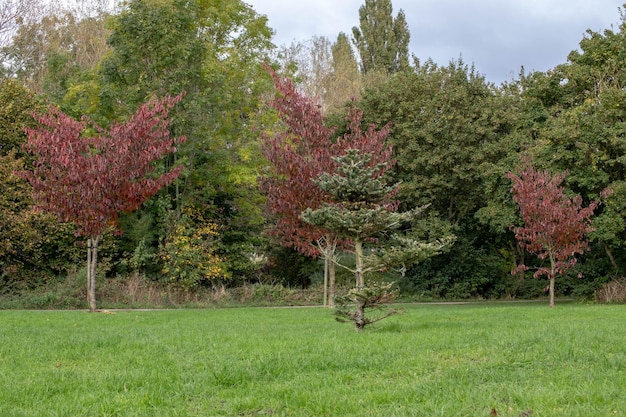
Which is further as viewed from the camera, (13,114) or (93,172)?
(13,114)

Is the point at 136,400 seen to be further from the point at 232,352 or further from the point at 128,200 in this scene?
the point at 128,200

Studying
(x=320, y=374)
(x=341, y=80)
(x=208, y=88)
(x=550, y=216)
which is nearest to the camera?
(x=320, y=374)

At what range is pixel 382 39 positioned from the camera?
4441 centimetres

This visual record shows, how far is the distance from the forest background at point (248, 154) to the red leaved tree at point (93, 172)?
15.9 ft

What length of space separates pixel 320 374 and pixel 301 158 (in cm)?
1336

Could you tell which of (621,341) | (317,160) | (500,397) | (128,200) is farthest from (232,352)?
(317,160)

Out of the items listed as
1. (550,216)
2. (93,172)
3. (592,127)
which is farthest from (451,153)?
(93,172)

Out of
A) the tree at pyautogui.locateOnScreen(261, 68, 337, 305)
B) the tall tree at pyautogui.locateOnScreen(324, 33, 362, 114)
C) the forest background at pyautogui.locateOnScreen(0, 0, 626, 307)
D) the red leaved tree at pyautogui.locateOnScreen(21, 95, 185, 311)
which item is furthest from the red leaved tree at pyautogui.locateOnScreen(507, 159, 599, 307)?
the tall tree at pyautogui.locateOnScreen(324, 33, 362, 114)

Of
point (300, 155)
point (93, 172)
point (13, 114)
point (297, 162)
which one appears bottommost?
point (93, 172)

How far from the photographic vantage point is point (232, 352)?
292 inches

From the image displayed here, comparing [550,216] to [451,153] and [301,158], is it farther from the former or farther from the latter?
[301,158]

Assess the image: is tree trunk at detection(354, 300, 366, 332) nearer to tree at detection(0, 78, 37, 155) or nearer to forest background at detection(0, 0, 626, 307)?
forest background at detection(0, 0, 626, 307)

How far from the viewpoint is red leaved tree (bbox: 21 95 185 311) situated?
1588 centimetres

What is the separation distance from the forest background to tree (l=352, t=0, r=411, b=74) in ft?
50.9
